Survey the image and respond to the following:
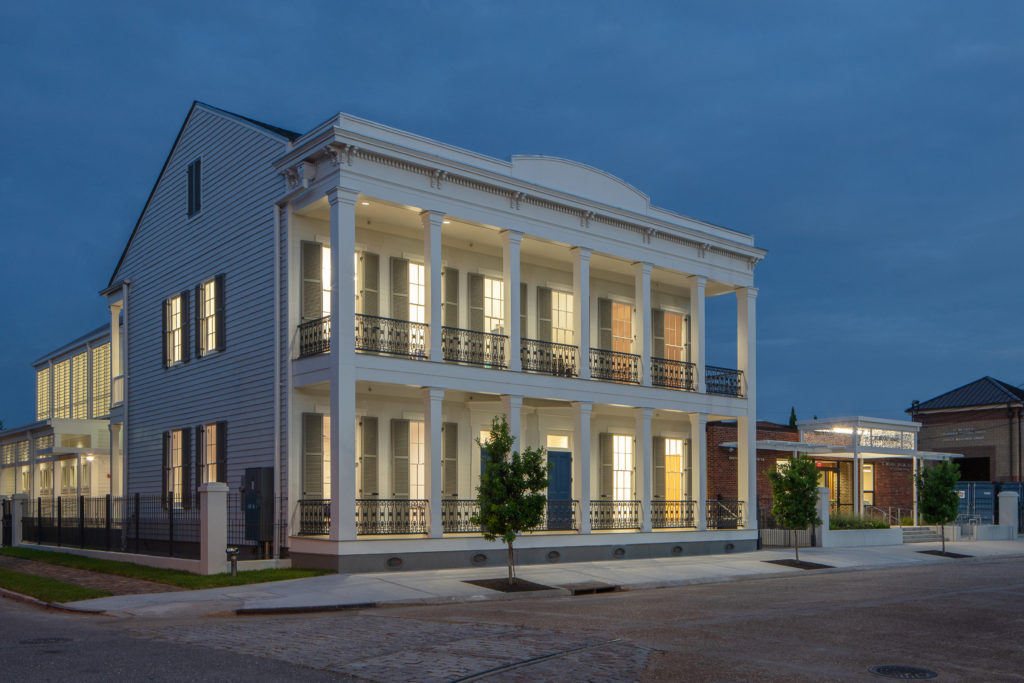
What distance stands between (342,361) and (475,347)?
434 cm

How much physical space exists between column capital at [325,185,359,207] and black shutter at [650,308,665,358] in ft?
38.8

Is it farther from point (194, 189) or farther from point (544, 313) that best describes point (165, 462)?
point (544, 313)

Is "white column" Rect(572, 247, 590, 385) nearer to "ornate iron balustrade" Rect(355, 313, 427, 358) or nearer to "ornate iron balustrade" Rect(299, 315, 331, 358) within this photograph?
"ornate iron balustrade" Rect(355, 313, 427, 358)

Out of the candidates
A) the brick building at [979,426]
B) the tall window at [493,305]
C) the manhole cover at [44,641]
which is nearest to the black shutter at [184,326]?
the tall window at [493,305]

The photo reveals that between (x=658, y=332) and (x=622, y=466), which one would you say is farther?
(x=658, y=332)

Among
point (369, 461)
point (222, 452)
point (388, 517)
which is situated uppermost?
point (222, 452)

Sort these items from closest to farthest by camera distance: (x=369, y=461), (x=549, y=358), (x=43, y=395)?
(x=369, y=461) → (x=549, y=358) → (x=43, y=395)

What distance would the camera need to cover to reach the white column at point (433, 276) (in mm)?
21500

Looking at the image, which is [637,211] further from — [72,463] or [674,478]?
[72,463]

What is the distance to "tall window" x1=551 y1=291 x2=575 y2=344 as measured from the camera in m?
26.9

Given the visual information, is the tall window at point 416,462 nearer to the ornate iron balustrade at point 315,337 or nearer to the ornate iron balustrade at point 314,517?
the ornate iron balustrade at point 314,517

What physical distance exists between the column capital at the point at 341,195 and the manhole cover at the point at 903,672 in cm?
1376

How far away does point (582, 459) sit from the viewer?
24281 millimetres

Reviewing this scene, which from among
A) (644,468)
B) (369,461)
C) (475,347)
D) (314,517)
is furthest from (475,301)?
(314,517)
